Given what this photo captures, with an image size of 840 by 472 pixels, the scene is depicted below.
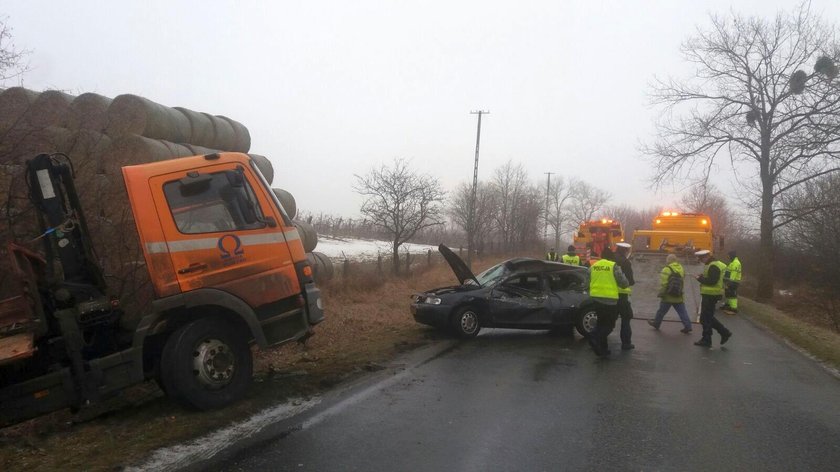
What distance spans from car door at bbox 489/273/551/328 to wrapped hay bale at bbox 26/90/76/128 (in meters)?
7.32

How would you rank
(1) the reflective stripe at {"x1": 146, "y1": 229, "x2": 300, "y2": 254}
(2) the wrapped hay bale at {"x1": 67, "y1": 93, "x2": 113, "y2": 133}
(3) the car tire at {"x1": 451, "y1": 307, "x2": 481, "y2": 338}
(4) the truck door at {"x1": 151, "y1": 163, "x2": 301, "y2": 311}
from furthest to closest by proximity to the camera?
(3) the car tire at {"x1": 451, "y1": 307, "x2": 481, "y2": 338}
(2) the wrapped hay bale at {"x1": 67, "y1": 93, "x2": 113, "y2": 133}
(4) the truck door at {"x1": 151, "y1": 163, "x2": 301, "y2": 311}
(1) the reflective stripe at {"x1": 146, "y1": 229, "x2": 300, "y2": 254}

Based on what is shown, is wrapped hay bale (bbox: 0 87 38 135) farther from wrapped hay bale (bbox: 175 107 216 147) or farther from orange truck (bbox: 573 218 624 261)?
orange truck (bbox: 573 218 624 261)

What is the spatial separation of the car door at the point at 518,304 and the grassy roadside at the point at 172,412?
49.7 inches

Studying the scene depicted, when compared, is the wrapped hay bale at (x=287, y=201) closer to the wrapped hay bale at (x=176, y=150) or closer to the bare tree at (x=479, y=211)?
the wrapped hay bale at (x=176, y=150)

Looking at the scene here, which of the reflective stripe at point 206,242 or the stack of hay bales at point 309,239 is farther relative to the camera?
the stack of hay bales at point 309,239

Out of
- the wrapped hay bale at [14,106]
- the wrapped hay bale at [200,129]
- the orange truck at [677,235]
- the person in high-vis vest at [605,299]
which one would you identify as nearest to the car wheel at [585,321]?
the person in high-vis vest at [605,299]

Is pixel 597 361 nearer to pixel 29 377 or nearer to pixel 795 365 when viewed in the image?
pixel 795 365

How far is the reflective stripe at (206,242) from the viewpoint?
557 cm

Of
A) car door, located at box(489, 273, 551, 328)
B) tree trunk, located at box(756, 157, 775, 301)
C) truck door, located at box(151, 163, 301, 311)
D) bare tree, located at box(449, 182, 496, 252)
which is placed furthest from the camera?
bare tree, located at box(449, 182, 496, 252)

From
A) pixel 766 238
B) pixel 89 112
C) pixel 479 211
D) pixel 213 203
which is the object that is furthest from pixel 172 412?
pixel 479 211

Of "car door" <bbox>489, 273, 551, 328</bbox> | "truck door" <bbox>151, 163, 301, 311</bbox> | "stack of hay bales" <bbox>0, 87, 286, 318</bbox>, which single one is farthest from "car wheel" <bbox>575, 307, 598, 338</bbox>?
"stack of hay bales" <bbox>0, 87, 286, 318</bbox>

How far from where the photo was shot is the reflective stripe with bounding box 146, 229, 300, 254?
5.57 metres

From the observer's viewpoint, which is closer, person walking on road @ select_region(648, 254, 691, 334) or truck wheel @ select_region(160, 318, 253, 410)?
truck wheel @ select_region(160, 318, 253, 410)

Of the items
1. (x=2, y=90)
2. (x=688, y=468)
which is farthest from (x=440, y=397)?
(x=2, y=90)
